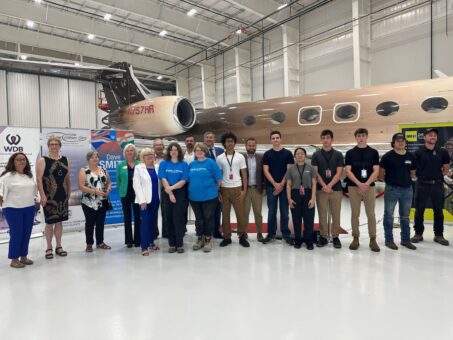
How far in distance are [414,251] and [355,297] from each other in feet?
6.46

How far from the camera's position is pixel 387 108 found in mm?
7250

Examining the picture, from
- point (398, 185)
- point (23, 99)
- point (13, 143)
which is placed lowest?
point (398, 185)

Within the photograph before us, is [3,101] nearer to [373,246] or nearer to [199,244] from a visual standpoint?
[199,244]

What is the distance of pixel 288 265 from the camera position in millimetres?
3951

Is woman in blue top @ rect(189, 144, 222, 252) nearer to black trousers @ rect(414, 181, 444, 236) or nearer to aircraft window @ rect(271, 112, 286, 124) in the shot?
black trousers @ rect(414, 181, 444, 236)

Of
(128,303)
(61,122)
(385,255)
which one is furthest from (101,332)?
(61,122)

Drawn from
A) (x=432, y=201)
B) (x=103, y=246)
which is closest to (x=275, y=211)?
(x=432, y=201)

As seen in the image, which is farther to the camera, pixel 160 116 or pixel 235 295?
pixel 160 116

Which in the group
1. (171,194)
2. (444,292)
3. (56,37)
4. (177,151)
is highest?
(56,37)

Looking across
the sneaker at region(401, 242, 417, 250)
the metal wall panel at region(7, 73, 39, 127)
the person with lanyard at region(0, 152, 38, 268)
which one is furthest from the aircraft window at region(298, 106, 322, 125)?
the metal wall panel at region(7, 73, 39, 127)

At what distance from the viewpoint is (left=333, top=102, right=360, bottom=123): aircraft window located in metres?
7.62

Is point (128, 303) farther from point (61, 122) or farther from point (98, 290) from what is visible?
point (61, 122)

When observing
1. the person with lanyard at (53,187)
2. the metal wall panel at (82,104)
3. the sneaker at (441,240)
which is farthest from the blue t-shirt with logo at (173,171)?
the metal wall panel at (82,104)

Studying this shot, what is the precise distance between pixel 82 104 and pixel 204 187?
827 inches
